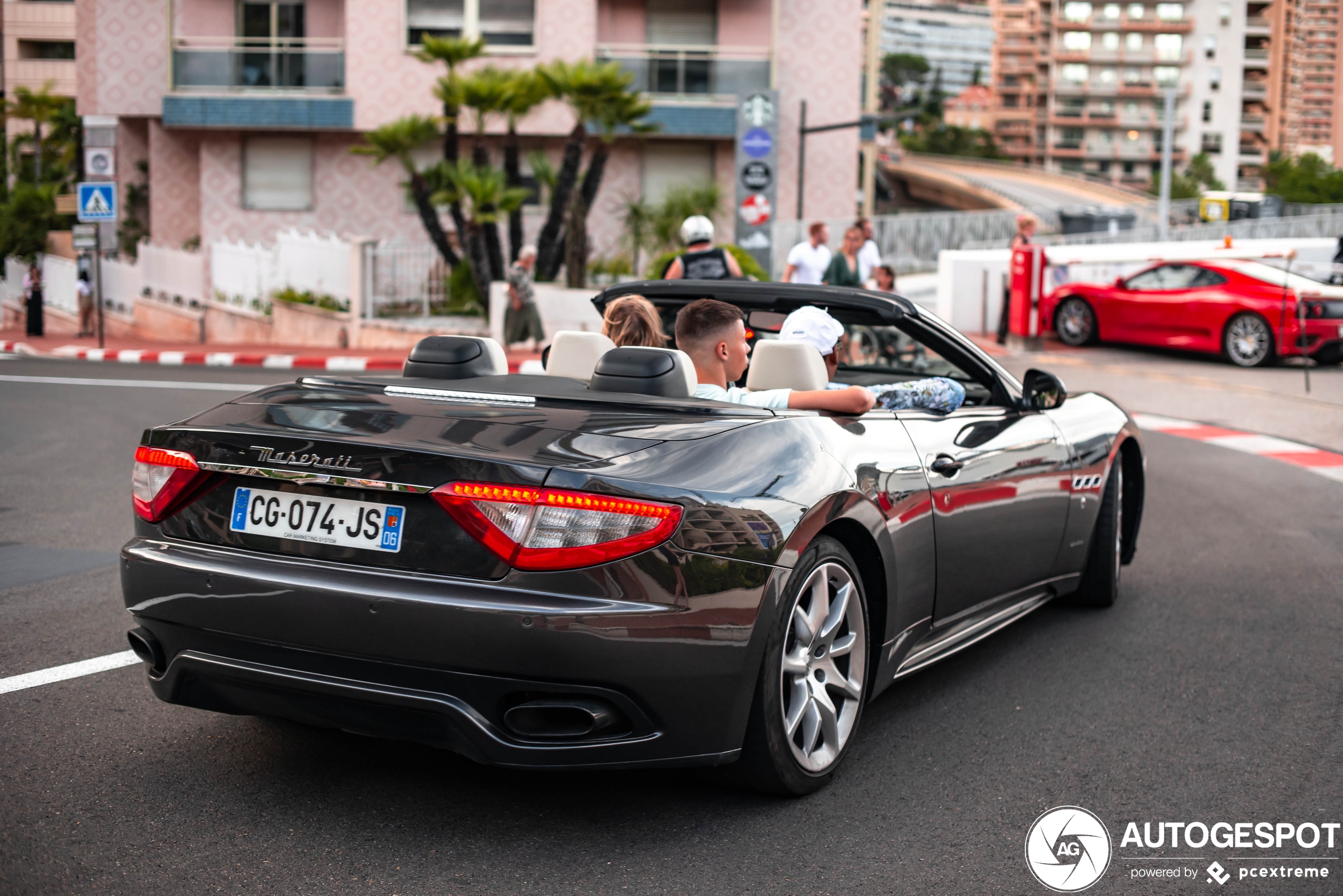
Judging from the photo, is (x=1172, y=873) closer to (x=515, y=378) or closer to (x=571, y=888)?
(x=571, y=888)

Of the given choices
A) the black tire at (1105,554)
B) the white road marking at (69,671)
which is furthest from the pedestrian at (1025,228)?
the white road marking at (69,671)

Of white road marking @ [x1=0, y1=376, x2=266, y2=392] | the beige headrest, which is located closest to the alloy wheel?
white road marking @ [x1=0, y1=376, x2=266, y2=392]

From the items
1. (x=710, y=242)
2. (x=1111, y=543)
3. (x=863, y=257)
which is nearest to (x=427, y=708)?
(x=1111, y=543)

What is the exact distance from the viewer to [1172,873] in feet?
11.2

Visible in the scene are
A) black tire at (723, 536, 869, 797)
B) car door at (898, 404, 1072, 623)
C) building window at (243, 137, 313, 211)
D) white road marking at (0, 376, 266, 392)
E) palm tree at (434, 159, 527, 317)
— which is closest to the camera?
black tire at (723, 536, 869, 797)

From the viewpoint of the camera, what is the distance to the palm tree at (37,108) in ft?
147

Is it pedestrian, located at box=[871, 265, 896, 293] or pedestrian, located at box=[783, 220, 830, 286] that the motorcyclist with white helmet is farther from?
pedestrian, located at box=[871, 265, 896, 293]

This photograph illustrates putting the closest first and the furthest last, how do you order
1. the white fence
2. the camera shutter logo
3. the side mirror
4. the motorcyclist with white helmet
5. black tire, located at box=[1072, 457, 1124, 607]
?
the camera shutter logo
the side mirror
black tire, located at box=[1072, 457, 1124, 607]
the motorcyclist with white helmet
the white fence

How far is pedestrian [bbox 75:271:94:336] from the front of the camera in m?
28.4

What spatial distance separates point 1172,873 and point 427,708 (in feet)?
5.94

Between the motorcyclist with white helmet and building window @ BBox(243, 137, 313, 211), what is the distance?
22.9m

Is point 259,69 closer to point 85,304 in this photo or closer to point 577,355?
point 85,304

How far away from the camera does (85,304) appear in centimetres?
2875

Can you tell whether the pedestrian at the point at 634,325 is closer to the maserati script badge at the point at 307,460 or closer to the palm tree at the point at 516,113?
the maserati script badge at the point at 307,460
